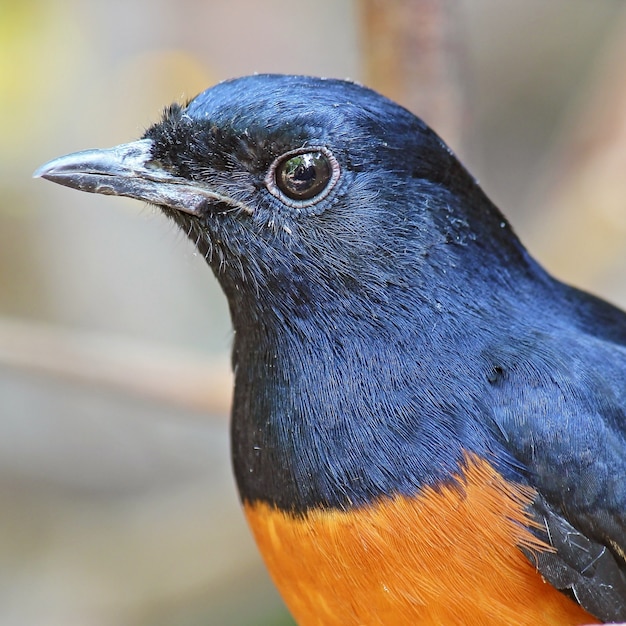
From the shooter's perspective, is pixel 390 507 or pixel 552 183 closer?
pixel 390 507

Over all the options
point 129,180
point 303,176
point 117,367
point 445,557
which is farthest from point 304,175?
point 117,367

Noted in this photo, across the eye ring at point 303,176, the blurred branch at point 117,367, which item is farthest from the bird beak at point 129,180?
the blurred branch at point 117,367

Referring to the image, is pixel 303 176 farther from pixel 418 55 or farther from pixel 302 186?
pixel 418 55

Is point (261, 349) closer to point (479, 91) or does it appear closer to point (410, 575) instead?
point (410, 575)

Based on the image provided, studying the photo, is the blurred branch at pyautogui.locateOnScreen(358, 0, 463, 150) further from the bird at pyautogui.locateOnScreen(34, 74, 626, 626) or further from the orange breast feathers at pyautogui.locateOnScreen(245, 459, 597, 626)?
the orange breast feathers at pyautogui.locateOnScreen(245, 459, 597, 626)

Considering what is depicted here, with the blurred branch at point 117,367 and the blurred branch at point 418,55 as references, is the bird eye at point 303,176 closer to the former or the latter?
the blurred branch at point 117,367

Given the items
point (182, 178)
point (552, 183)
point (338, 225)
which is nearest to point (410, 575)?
point (338, 225)

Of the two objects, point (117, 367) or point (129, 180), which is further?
point (117, 367)

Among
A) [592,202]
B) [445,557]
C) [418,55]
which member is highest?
[592,202]
